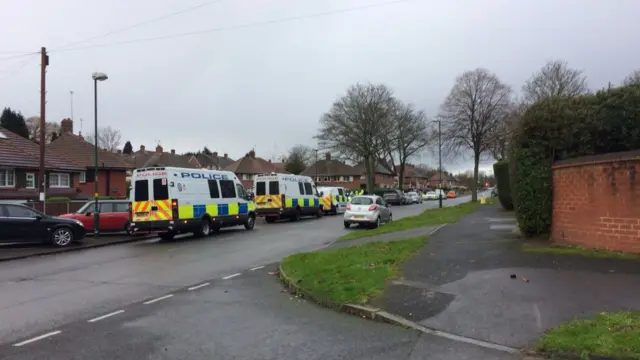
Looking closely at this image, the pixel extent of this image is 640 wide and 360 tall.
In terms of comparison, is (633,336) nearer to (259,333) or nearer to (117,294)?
(259,333)

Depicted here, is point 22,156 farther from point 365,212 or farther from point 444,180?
point 444,180

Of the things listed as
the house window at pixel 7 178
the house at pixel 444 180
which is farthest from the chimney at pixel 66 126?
the house at pixel 444 180

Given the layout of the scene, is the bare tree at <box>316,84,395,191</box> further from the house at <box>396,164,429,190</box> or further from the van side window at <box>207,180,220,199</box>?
the house at <box>396,164,429,190</box>

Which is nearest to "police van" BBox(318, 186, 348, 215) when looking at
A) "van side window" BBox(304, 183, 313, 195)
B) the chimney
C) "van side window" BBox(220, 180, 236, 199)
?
"van side window" BBox(304, 183, 313, 195)

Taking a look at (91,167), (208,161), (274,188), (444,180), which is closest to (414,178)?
(444,180)

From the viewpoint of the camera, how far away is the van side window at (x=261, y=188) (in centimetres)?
2795

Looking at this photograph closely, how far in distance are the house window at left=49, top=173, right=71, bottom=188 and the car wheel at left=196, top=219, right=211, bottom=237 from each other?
72.0 ft

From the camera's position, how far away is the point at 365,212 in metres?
22.5

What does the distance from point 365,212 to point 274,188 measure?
7.06 metres

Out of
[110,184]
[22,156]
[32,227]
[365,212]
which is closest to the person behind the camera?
[32,227]

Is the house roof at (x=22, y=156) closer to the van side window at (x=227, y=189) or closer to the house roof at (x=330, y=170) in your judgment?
the van side window at (x=227, y=189)

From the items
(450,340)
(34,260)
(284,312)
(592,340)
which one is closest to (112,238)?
(34,260)

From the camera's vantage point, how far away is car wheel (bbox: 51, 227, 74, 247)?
54.9 ft

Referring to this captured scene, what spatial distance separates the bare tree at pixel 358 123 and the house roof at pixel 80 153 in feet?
85.4
